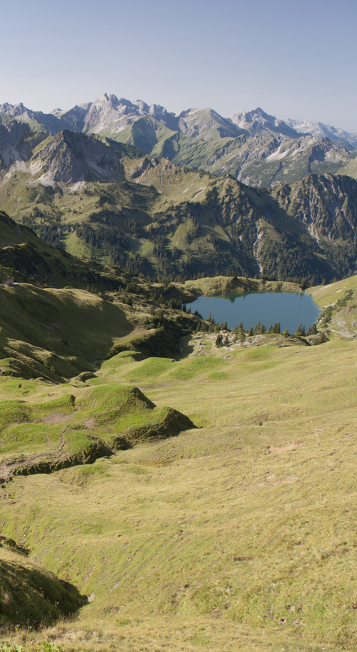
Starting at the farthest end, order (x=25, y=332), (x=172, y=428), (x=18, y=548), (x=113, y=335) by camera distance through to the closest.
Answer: (x=113, y=335) → (x=25, y=332) → (x=172, y=428) → (x=18, y=548)

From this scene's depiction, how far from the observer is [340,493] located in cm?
1914

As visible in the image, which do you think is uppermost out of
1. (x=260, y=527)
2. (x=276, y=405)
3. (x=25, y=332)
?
(x=25, y=332)

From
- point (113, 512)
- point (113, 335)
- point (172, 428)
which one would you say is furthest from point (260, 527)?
point (113, 335)

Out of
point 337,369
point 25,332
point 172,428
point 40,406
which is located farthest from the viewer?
point 25,332

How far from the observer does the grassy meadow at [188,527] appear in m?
13.5

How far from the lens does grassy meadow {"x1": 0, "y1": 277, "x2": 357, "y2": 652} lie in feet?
44.4

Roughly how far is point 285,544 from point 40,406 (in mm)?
36802

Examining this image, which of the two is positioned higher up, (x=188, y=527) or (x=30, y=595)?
(x=30, y=595)

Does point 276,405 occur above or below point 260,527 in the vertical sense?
below

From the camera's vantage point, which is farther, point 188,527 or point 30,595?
point 188,527

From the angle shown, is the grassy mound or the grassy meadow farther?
the grassy mound

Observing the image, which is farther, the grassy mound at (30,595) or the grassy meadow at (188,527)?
the grassy mound at (30,595)

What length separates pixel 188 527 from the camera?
2045cm

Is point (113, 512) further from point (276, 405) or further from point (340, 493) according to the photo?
point (276, 405)
